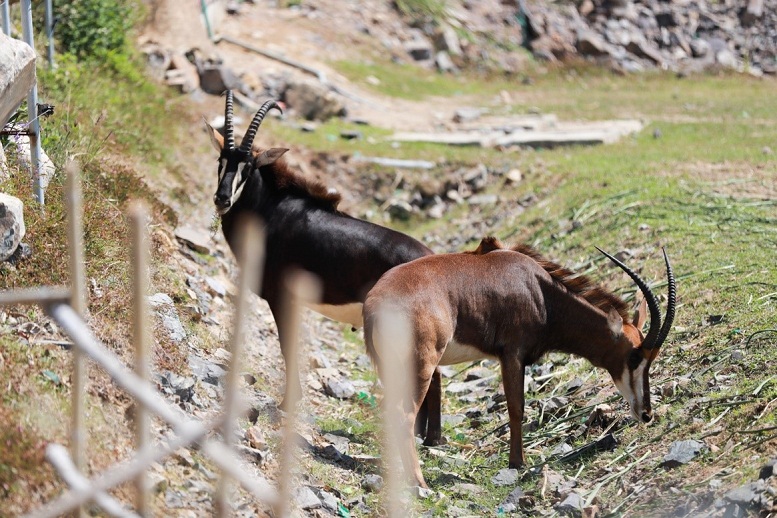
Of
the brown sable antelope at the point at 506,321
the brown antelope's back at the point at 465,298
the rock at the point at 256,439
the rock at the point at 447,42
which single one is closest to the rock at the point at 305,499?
the rock at the point at 256,439

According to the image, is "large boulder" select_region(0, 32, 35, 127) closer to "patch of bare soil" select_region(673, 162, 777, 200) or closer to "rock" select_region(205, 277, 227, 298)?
"rock" select_region(205, 277, 227, 298)

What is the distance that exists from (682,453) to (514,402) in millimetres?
1469

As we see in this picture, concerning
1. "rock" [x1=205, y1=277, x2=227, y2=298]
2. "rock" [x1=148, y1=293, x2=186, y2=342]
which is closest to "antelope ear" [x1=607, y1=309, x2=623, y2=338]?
"rock" [x1=148, y1=293, x2=186, y2=342]

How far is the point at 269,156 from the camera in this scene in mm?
10344

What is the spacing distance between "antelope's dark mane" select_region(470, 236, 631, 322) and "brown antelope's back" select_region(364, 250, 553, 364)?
105 millimetres

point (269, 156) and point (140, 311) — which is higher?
point (140, 311)

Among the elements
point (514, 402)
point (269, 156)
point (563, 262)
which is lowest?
point (563, 262)

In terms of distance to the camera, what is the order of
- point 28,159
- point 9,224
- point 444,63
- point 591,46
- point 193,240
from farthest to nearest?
point 591,46 → point 444,63 → point 193,240 → point 28,159 → point 9,224

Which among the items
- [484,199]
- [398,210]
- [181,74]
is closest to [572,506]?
[484,199]

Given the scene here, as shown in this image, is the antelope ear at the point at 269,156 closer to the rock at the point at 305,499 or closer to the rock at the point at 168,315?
the rock at the point at 168,315

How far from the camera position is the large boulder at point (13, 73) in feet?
25.7

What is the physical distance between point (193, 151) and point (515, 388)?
868cm

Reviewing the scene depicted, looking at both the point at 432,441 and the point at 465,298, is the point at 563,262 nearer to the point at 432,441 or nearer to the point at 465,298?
the point at 432,441

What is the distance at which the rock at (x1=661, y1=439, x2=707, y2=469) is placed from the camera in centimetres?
752
